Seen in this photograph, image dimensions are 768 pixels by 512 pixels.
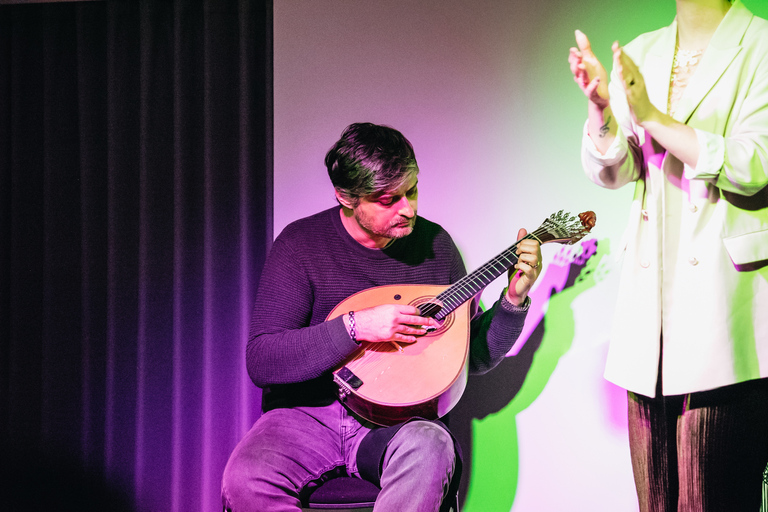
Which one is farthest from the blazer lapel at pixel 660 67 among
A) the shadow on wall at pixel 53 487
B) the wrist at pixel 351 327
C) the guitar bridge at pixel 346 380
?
the shadow on wall at pixel 53 487

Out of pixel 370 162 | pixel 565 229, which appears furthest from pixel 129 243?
pixel 565 229

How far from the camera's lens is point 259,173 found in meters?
2.34

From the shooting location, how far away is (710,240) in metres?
1.46

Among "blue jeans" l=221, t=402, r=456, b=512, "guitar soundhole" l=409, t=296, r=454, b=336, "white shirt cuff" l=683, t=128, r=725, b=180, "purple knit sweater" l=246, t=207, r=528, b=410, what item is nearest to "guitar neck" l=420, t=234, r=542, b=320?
"guitar soundhole" l=409, t=296, r=454, b=336

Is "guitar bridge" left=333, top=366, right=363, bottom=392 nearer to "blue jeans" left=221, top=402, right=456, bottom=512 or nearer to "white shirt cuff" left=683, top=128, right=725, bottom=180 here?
"blue jeans" left=221, top=402, right=456, bottom=512

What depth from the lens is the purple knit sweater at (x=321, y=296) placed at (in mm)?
1630

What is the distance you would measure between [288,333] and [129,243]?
114 cm

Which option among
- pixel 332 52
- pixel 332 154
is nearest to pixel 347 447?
pixel 332 154

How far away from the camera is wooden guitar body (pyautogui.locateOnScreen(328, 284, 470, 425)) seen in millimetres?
1565

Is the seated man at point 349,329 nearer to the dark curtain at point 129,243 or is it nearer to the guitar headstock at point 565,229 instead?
the guitar headstock at point 565,229

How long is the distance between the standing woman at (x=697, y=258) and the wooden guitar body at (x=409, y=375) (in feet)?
1.47

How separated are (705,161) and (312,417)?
131 centimetres

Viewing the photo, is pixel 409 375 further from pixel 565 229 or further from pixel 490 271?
pixel 565 229

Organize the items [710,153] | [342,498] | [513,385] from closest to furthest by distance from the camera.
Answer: [710,153]
[342,498]
[513,385]
